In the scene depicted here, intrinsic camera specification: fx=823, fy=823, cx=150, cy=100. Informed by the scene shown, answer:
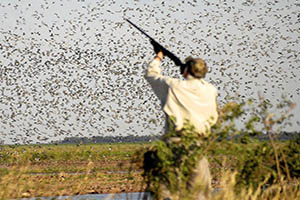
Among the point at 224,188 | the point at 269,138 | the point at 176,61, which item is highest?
the point at 176,61

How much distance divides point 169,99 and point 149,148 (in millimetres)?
537

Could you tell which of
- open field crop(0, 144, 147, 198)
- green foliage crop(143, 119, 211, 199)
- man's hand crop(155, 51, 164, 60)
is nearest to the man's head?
man's hand crop(155, 51, 164, 60)

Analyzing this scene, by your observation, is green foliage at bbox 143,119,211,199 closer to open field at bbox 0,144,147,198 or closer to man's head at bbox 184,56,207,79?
open field at bbox 0,144,147,198

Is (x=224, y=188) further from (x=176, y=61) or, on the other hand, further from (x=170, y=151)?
(x=176, y=61)

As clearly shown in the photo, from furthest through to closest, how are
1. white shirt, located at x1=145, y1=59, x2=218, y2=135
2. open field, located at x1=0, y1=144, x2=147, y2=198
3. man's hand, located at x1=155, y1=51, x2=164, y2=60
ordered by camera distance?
open field, located at x1=0, y1=144, x2=147, y2=198
man's hand, located at x1=155, y1=51, x2=164, y2=60
white shirt, located at x1=145, y1=59, x2=218, y2=135

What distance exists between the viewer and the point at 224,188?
852 cm

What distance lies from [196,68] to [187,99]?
33cm

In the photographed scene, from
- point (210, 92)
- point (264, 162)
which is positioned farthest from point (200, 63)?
point (264, 162)

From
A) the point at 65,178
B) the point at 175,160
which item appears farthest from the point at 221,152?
the point at 65,178

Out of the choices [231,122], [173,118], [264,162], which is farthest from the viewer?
[264,162]

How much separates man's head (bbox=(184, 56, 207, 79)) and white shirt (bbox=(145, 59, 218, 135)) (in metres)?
0.06

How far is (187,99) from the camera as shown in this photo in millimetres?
8141

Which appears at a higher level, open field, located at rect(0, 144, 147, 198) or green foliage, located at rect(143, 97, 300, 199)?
green foliage, located at rect(143, 97, 300, 199)

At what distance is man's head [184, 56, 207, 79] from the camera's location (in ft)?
26.9
